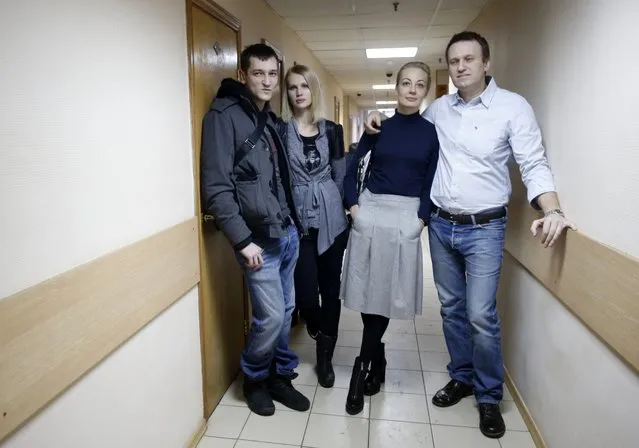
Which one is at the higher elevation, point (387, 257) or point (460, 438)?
point (387, 257)

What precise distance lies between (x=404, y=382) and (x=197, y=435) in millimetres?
1099

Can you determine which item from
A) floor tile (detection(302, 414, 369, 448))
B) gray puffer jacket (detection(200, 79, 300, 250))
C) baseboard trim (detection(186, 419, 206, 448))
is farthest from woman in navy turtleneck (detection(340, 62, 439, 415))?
baseboard trim (detection(186, 419, 206, 448))

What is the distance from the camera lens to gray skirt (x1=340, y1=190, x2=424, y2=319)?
202cm

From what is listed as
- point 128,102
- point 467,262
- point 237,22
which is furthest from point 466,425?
point 237,22

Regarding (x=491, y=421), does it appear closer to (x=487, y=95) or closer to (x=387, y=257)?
(x=387, y=257)

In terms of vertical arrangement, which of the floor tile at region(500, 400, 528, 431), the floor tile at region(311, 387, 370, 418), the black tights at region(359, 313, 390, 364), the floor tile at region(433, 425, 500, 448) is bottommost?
the floor tile at region(311, 387, 370, 418)

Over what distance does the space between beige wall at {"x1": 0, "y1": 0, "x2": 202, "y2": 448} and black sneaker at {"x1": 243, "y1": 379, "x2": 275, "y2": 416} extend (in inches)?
14.9

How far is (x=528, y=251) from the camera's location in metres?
2.05

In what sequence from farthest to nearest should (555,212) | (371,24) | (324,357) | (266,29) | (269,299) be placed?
(371,24)
(266,29)
(324,357)
(269,299)
(555,212)

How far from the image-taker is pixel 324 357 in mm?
2451

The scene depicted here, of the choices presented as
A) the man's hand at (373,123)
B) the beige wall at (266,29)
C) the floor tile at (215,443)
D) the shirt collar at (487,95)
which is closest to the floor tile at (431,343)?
the floor tile at (215,443)

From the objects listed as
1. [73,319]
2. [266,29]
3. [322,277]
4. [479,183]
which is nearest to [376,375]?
[322,277]

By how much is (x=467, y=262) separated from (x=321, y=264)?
0.73 metres

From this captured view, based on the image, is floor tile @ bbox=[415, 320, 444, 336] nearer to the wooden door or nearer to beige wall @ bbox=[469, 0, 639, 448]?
beige wall @ bbox=[469, 0, 639, 448]
